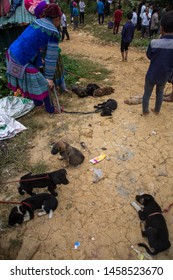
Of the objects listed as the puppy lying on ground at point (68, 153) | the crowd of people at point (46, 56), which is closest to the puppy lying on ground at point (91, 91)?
the crowd of people at point (46, 56)

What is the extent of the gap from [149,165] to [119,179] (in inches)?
25.6

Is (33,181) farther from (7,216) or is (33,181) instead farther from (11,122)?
(11,122)

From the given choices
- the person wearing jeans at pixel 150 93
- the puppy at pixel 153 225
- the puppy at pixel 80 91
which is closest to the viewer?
the puppy at pixel 153 225

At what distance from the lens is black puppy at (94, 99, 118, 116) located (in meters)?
5.25

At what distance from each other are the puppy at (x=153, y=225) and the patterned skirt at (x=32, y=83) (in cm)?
288

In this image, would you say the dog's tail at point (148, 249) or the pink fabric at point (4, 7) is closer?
the dog's tail at point (148, 249)

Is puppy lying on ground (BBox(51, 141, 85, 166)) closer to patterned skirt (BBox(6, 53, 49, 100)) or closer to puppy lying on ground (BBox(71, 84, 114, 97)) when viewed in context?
patterned skirt (BBox(6, 53, 49, 100))

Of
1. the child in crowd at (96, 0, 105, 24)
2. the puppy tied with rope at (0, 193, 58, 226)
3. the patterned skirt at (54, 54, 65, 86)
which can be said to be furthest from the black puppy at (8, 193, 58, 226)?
the child in crowd at (96, 0, 105, 24)

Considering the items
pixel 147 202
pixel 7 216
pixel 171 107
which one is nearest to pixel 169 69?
pixel 171 107

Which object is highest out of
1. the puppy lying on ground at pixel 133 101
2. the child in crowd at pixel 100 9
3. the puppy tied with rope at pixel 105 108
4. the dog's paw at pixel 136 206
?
the child in crowd at pixel 100 9

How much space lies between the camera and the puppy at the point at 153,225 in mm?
2764

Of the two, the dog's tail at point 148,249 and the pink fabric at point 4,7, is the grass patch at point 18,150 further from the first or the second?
the pink fabric at point 4,7

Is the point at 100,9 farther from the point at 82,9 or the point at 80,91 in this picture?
the point at 80,91

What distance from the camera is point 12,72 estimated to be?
4.46 metres
